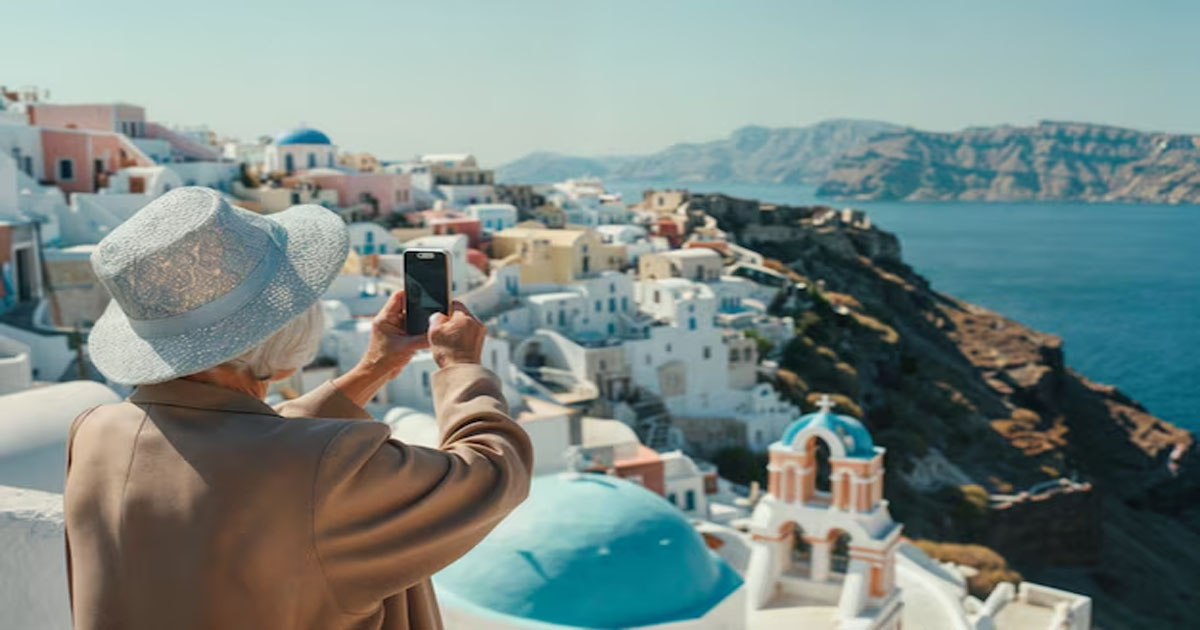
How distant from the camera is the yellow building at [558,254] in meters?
28.3

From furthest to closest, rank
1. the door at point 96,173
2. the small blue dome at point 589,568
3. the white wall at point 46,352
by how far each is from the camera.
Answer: the door at point 96,173
the white wall at point 46,352
the small blue dome at point 589,568

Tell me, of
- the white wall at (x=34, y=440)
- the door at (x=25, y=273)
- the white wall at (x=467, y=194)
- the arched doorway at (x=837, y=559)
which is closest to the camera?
the white wall at (x=34, y=440)

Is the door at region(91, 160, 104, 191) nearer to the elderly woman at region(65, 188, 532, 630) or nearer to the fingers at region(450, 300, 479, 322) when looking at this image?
the fingers at region(450, 300, 479, 322)

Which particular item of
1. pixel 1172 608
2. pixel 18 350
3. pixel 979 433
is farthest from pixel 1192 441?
pixel 18 350

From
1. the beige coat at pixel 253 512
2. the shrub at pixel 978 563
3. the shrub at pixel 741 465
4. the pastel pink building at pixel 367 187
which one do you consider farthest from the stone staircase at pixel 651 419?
the beige coat at pixel 253 512

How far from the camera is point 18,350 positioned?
40.5 feet

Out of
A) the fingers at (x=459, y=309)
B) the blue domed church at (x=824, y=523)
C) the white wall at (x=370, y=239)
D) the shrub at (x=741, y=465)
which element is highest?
the fingers at (x=459, y=309)

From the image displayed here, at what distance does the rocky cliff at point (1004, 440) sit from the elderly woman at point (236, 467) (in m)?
22.8

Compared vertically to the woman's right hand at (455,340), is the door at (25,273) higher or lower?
lower

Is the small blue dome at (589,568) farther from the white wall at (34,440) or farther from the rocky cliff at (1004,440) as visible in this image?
the rocky cliff at (1004,440)

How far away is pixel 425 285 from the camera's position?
1914 mm

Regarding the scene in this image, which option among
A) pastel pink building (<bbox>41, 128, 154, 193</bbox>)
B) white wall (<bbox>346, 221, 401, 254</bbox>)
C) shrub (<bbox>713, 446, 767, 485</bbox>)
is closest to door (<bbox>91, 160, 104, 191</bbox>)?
pastel pink building (<bbox>41, 128, 154, 193</bbox>)

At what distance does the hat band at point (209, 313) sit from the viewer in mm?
1611

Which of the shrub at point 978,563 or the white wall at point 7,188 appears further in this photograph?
the shrub at point 978,563
